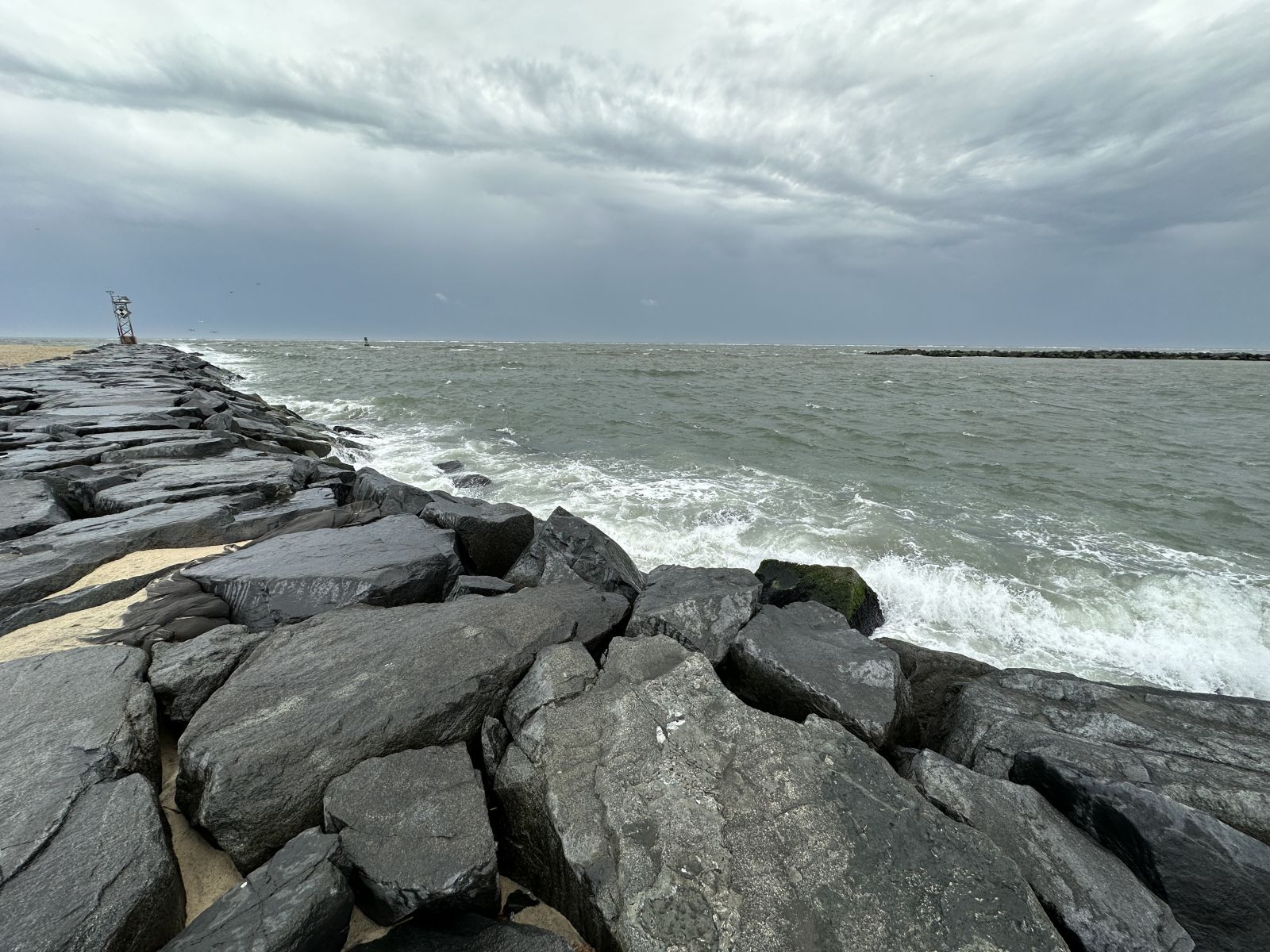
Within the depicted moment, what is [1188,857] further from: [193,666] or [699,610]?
[193,666]

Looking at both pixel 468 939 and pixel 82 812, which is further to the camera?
pixel 82 812

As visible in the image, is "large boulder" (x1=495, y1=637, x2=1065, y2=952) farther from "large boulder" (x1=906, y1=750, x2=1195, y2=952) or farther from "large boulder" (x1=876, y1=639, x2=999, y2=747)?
"large boulder" (x1=876, y1=639, x2=999, y2=747)

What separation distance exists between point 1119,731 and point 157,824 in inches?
210

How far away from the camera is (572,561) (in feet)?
16.3

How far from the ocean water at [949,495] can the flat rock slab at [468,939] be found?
5276 millimetres

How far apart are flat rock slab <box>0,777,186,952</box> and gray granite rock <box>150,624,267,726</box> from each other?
68 cm

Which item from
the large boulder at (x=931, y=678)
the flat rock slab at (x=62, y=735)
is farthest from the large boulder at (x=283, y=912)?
the large boulder at (x=931, y=678)

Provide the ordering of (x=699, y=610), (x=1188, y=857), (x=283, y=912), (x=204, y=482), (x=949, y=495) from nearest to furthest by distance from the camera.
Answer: (x=283, y=912), (x=1188, y=857), (x=699, y=610), (x=204, y=482), (x=949, y=495)

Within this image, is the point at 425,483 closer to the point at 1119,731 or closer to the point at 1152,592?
the point at 1119,731

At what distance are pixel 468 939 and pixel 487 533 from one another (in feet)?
12.4

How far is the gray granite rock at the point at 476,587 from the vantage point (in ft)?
14.6

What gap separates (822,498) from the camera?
34.0 feet

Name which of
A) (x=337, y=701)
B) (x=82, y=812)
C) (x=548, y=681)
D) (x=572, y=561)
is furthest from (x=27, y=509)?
(x=548, y=681)

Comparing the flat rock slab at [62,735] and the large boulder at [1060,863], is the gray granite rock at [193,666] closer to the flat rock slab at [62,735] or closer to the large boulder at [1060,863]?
the flat rock slab at [62,735]
